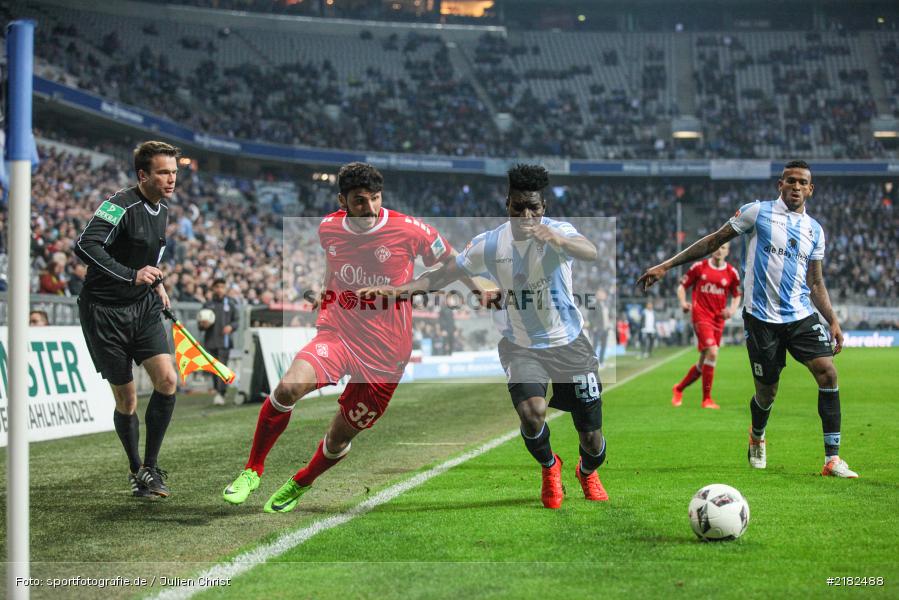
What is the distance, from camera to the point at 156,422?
7.46 m

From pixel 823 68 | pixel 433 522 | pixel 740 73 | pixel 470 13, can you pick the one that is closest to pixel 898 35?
pixel 823 68

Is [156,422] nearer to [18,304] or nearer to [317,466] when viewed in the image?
[317,466]

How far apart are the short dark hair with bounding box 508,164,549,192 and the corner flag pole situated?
10.4 ft

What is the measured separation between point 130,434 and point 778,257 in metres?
5.27

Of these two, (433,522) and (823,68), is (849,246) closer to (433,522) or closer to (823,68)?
(823,68)

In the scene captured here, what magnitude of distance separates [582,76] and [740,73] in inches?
376

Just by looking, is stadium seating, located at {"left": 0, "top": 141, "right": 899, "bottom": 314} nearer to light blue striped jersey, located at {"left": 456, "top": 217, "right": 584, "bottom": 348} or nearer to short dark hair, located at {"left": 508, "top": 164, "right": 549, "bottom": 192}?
light blue striped jersey, located at {"left": 456, "top": 217, "right": 584, "bottom": 348}

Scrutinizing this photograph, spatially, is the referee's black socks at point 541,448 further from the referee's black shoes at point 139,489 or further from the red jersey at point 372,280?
the referee's black shoes at point 139,489

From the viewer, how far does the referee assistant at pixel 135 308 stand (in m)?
7.23

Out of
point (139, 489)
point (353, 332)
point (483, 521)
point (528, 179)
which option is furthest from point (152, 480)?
point (528, 179)

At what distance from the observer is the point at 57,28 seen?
3838 centimetres

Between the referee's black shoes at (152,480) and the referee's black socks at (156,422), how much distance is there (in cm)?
7

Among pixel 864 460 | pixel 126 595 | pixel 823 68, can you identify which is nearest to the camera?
pixel 126 595

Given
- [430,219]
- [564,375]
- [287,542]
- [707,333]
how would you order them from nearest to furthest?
[287,542] → [564,375] → [707,333] → [430,219]
